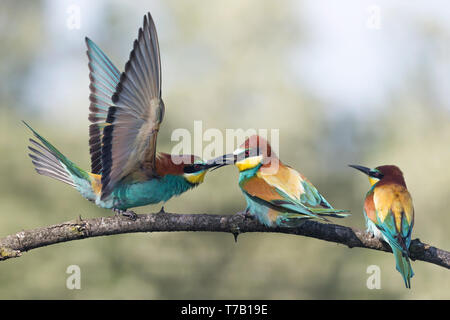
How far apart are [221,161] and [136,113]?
0.48 metres

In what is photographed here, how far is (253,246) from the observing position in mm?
6023

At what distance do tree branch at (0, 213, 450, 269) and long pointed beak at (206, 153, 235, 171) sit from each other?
0.28m

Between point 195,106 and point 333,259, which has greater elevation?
point 195,106

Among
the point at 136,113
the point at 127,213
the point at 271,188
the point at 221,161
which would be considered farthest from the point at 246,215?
the point at 136,113

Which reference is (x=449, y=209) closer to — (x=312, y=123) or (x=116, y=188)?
(x=312, y=123)

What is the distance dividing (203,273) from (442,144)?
3.08 meters

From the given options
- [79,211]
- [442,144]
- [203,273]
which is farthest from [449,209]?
[79,211]

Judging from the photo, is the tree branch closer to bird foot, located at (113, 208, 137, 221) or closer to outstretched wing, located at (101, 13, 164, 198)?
bird foot, located at (113, 208, 137, 221)

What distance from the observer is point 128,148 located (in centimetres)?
232

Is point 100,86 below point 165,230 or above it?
above

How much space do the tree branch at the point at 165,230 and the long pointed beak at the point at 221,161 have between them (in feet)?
0.90

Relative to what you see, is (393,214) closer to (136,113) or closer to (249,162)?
(249,162)

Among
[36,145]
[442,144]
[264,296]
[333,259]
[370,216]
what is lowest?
[264,296]

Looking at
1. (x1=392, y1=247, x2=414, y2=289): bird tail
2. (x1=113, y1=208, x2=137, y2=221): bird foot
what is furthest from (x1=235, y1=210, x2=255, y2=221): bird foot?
(x1=392, y1=247, x2=414, y2=289): bird tail
